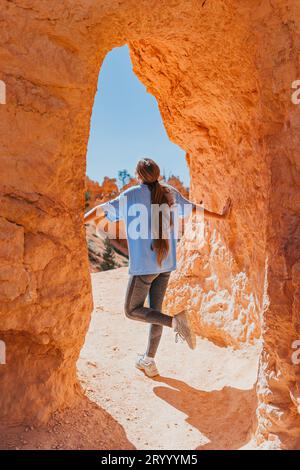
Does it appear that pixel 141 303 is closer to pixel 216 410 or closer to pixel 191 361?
pixel 216 410

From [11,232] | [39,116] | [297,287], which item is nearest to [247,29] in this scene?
[39,116]

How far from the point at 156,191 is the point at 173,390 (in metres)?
1.57

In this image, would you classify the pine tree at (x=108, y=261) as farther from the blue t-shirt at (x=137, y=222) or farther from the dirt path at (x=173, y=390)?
the blue t-shirt at (x=137, y=222)

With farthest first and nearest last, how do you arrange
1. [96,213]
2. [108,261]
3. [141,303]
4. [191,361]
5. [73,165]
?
[108,261] → [191,361] → [141,303] → [96,213] → [73,165]

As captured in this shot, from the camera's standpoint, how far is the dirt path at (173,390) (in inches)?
92.7

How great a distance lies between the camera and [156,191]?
259cm

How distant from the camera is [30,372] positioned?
2.09 metres

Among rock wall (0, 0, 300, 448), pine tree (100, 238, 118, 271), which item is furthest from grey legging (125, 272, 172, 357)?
pine tree (100, 238, 118, 271)

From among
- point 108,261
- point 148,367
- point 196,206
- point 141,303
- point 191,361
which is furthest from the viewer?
point 108,261

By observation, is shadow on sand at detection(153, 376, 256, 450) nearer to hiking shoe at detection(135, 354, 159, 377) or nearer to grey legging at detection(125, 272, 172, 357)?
hiking shoe at detection(135, 354, 159, 377)

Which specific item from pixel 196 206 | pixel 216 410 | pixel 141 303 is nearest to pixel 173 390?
pixel 216 410

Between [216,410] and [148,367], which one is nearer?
[216,410]

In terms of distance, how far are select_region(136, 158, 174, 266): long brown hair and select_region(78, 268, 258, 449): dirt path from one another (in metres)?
1.03

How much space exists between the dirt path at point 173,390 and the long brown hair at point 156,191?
103 cm
